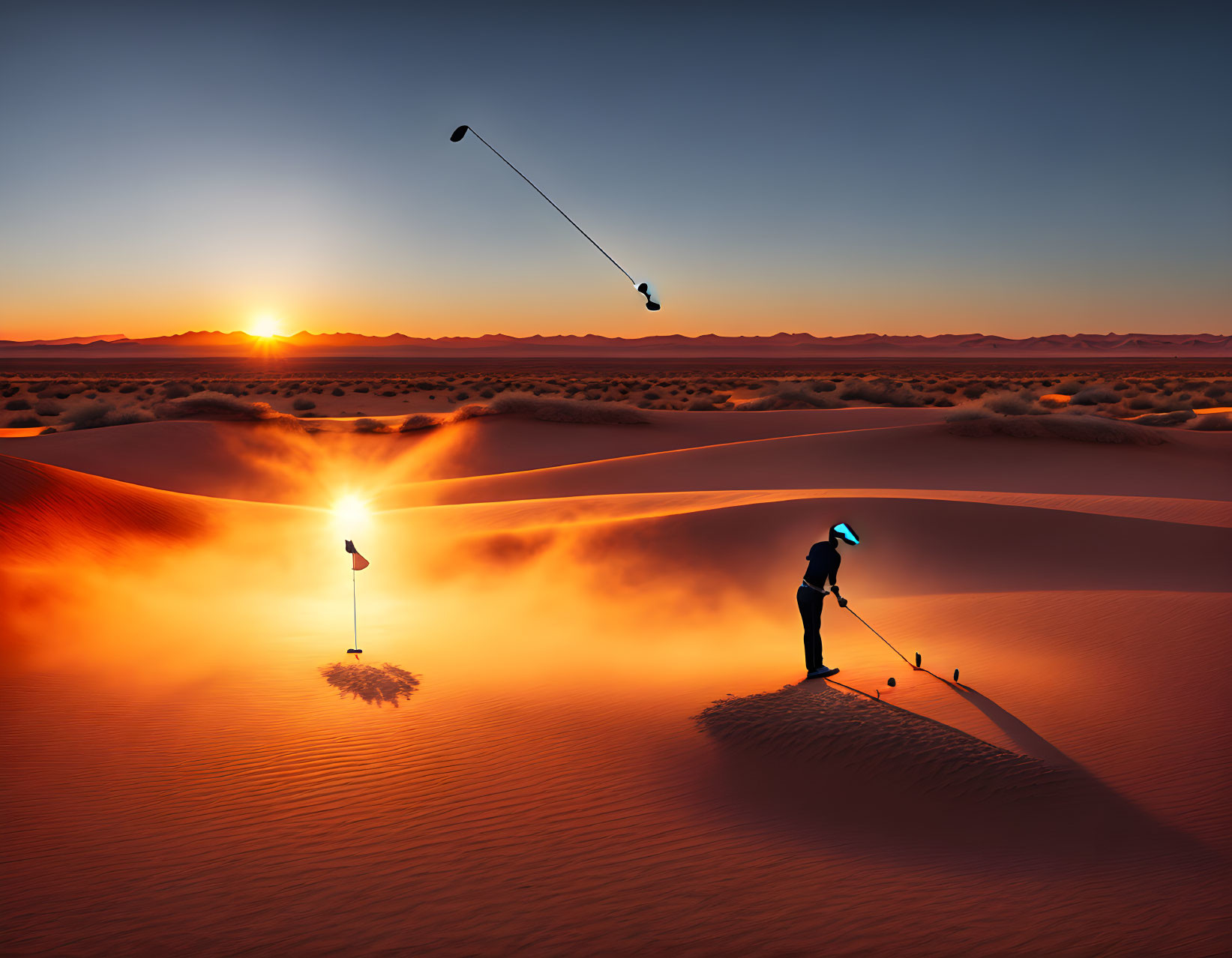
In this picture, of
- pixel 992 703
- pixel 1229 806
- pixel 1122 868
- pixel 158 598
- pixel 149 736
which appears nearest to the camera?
pixel 1122 868

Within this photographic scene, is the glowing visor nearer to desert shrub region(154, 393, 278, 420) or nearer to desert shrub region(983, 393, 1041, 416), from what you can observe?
desert shrub region(983, 393, 1041, 416)

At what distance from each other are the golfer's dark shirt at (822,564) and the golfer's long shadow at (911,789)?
1262 mm

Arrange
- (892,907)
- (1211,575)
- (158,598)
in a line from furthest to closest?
1. (1211,575)
2. (158,598)
3. (892,907)

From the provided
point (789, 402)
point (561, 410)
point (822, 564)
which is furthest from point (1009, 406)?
point (822, 564)

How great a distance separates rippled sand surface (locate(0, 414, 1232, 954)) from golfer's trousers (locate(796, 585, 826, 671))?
0.40 meters

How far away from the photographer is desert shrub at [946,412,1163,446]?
29.1m

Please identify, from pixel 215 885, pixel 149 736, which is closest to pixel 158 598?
pixel 149 736

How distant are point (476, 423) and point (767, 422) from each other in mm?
14454

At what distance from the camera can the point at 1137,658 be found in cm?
1020

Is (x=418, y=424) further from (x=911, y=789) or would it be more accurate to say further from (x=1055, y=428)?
(x=911, y=789)

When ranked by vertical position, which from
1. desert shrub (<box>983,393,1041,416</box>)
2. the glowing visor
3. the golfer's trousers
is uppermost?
desert shrub (<box>983,393,1041,416</box>)

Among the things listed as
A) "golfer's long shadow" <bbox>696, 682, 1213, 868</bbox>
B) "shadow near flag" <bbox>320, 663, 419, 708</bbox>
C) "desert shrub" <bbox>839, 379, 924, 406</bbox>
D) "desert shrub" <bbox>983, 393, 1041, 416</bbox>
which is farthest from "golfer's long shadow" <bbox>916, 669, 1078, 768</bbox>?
"desert shrub" <bbox>839, 379, 924, 406</bbox>

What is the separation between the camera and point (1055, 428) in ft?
98.5

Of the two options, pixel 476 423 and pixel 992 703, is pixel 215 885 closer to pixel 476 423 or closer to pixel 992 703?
pixel 992 703
